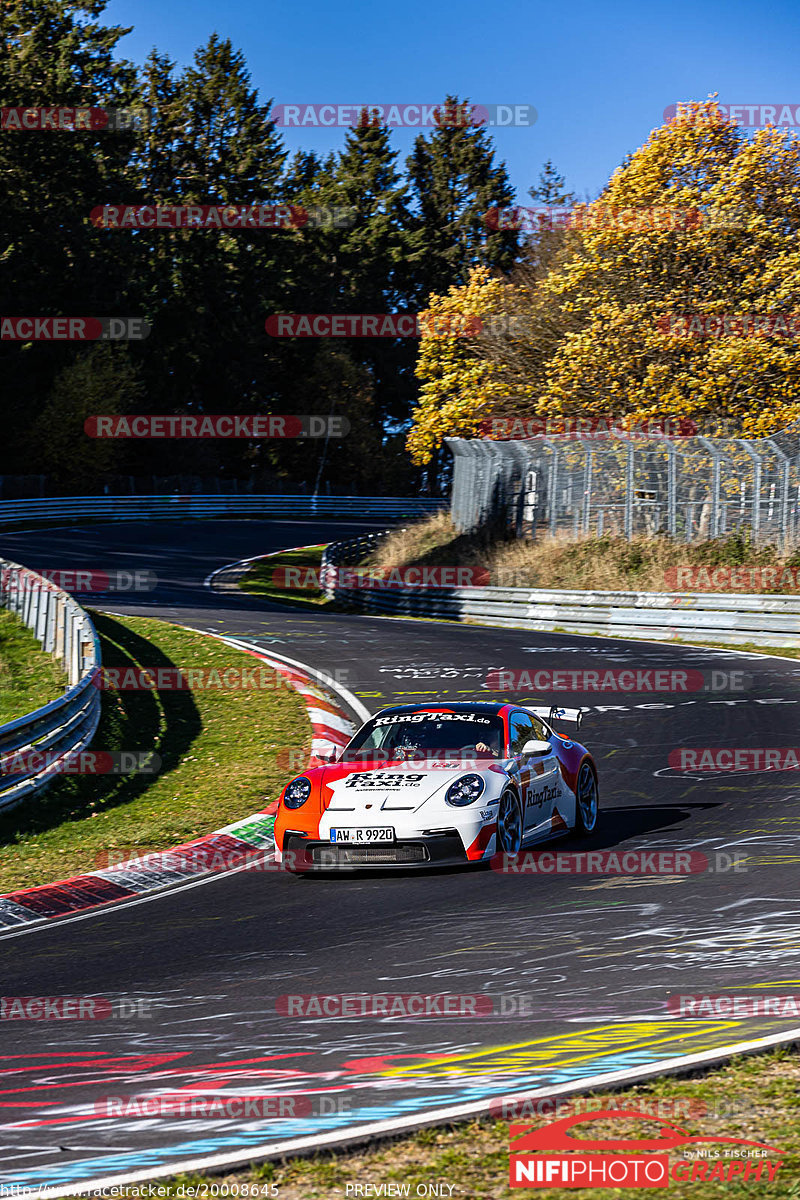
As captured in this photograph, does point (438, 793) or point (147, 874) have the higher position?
point (438, 793)

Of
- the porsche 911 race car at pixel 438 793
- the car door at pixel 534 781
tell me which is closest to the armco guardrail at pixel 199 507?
the porsche 911 race car at pixel 438 793

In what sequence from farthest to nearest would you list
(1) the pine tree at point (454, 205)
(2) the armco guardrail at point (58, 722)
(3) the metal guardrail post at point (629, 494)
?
(1) the pine tree at point (454, 205) < (3) the metal guardrail post at point (629, 494) < (2) the armco guardrail at point (58, 722)

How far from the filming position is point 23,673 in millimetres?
21125

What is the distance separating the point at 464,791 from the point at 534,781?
91 cm

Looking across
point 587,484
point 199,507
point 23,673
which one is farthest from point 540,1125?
point 199,507

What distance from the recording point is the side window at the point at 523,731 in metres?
11.0

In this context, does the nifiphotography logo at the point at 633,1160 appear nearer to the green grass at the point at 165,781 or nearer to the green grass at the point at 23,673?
the green grass at the point at 165,781

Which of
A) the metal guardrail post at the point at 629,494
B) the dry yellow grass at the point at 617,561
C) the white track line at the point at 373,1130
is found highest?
the metal guardrail post at the point at 629,494

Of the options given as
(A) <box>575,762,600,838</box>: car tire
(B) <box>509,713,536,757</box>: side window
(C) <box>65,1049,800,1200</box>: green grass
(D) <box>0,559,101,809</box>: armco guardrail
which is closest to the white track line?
(C) <box>65,1049,800,1200</box>: green grass

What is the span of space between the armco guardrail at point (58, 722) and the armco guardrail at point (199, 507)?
34098 millimetres

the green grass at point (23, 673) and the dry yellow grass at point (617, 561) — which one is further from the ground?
the dry yellow grass at point (617, 561)

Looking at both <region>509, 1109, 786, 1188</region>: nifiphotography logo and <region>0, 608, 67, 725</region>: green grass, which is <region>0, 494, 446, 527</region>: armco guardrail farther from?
<region>509, 1109, 786, 1188</region>: nifiphotography logo

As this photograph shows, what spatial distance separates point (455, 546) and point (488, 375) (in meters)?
8.61

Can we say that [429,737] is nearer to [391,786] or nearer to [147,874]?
[391,786]
